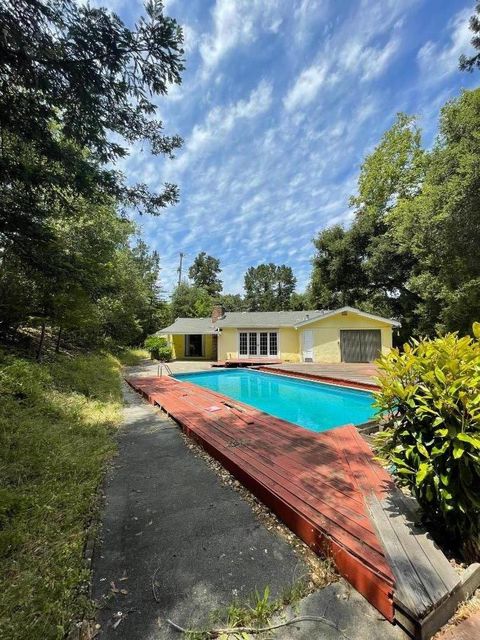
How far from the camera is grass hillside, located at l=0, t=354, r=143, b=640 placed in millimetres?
1980

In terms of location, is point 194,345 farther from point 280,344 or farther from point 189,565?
point 189,565

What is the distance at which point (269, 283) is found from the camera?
4925cm

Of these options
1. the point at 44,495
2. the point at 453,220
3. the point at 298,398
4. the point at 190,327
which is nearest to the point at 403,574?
the point at 44,495

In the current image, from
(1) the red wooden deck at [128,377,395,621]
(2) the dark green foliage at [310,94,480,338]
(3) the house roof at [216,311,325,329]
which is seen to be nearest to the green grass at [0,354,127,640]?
(1) the red wooden deck at [128,377,395,621]

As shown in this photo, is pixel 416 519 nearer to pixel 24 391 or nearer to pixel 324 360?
pixel 24 391

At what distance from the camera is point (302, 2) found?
659 centimetres

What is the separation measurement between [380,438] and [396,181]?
2569 centimetres

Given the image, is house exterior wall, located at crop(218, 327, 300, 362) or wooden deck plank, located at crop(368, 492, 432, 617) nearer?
wooden deck plank, located at crop(368, 492, 432, 617)

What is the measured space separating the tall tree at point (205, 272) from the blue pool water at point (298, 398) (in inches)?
1303

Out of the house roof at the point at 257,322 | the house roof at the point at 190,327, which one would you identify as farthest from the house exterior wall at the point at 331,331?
the house roof at the point at 190,327

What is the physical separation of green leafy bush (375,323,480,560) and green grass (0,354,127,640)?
104 inches

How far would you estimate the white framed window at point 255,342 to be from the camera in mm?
19531

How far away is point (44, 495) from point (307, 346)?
1656 centimetres

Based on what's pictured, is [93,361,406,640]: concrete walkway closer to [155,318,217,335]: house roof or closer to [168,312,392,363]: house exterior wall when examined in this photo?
[168,312,392,363]: house exterior wall
